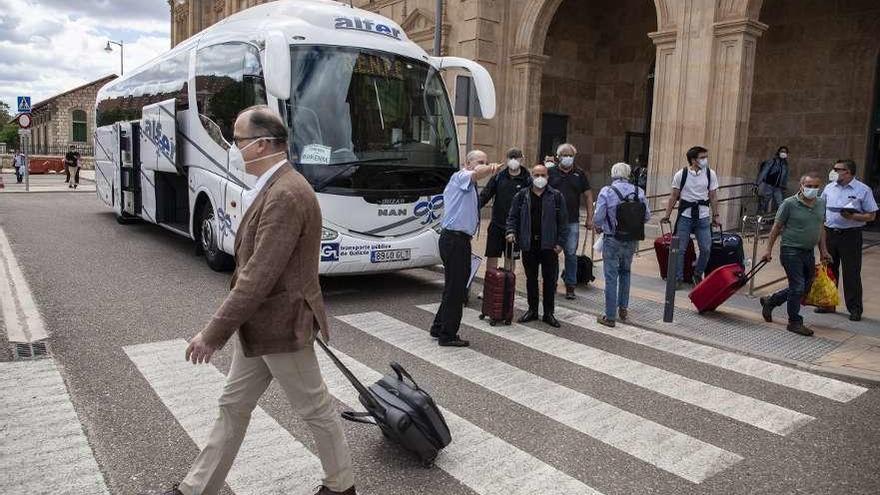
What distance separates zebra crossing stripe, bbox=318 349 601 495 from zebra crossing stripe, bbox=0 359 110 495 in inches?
74.3

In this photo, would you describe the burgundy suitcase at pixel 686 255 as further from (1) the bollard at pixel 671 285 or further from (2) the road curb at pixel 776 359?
(2) the road curb at pixel 776 359

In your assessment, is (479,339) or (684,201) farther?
(684,201)

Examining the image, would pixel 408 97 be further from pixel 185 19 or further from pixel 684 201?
pixel 185 19

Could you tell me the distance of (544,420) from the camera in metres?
4.67

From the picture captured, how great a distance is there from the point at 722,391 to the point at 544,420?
170 centimetres

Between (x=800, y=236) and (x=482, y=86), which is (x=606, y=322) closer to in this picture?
(x=800, y=236)

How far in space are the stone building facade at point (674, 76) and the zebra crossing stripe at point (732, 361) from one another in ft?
23.7

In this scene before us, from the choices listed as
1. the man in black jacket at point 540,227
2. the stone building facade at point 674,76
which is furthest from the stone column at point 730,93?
the man in black jacket at point 540,227

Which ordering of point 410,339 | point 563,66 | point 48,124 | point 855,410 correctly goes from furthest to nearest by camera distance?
1. point 48,124
2. point 563,66
3. point 410,339
4. point 855,410

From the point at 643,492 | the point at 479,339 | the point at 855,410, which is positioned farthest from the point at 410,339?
the point at 855,410

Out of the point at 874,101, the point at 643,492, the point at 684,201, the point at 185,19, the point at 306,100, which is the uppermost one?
the point at 185,19

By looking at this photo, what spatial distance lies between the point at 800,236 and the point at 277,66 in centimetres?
570

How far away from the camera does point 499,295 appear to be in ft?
23.7

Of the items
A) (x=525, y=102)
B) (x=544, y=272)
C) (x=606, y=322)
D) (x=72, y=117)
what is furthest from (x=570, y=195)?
(x=72, y=117)
